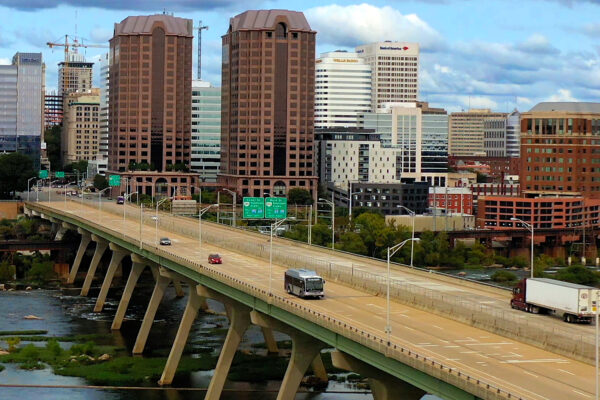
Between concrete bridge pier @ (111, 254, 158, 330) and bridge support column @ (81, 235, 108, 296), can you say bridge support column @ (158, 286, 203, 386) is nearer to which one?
concrete bridge pier @ (111, 254, 158, 330)

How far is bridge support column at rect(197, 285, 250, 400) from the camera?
89188mm

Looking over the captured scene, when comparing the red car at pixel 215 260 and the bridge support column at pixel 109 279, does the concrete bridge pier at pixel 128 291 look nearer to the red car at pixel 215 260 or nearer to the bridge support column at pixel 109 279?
the bridge support column at pixel 109 279

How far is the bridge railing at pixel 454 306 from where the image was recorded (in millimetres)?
60250

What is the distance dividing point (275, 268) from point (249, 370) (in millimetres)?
9955

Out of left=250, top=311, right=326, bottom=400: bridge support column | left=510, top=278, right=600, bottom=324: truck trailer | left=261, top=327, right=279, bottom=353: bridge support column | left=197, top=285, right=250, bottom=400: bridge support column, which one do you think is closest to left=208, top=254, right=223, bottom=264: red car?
left=261, top=327, right=279, bottom=353: bridge support column

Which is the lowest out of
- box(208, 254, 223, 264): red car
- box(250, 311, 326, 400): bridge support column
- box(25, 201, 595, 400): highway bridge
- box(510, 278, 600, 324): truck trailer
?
box(250, 311, 326, 400): bridge support column

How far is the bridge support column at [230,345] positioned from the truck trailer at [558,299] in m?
24.8

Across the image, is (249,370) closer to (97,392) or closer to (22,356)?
(97,392)

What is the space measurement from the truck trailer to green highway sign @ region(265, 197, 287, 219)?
8900cm

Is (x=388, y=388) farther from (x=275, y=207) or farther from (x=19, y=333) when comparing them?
(x=275, y=207)

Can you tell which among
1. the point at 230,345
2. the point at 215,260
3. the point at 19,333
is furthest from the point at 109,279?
the point at 230,345

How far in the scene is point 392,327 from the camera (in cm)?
6719

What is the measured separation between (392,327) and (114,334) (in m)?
63.8

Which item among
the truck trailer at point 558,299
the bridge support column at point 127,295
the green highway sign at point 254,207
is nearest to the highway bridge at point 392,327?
the truck trailer at point 558,299
